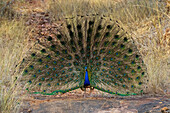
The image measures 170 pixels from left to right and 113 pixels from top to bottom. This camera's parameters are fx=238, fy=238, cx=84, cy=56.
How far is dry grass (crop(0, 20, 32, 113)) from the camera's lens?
341cm

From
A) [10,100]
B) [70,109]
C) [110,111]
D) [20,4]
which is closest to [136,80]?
[110,111]

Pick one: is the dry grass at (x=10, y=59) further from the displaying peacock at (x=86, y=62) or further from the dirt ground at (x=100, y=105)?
the displaying peacock at (x=86, y=62)

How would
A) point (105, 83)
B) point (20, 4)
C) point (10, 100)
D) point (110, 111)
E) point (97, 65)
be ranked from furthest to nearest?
point (20, 4), point (97, 65), point (105, 83), point (110, 111), point (10, 100)

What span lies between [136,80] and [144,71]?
1.01 feet

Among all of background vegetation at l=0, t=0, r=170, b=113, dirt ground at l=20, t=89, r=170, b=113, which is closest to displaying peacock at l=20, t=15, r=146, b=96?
dirt ground at l=20, t=89, r=170, b=113

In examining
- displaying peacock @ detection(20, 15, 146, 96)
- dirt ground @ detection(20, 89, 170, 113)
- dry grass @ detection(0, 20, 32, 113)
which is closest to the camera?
dry grass @ detection(0, 20, 32, 113)

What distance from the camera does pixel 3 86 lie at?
348 cm

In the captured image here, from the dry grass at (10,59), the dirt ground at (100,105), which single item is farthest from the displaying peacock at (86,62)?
the dry grass at (10,59)

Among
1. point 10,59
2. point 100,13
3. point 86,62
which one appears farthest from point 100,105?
point 100,13

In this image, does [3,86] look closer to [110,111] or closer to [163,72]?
[110,111]

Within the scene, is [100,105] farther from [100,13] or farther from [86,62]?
[100,13]

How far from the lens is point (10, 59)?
396cm

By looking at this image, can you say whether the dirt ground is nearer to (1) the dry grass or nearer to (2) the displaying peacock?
(2) the displaying peacock

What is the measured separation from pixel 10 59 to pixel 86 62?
1868 mm
